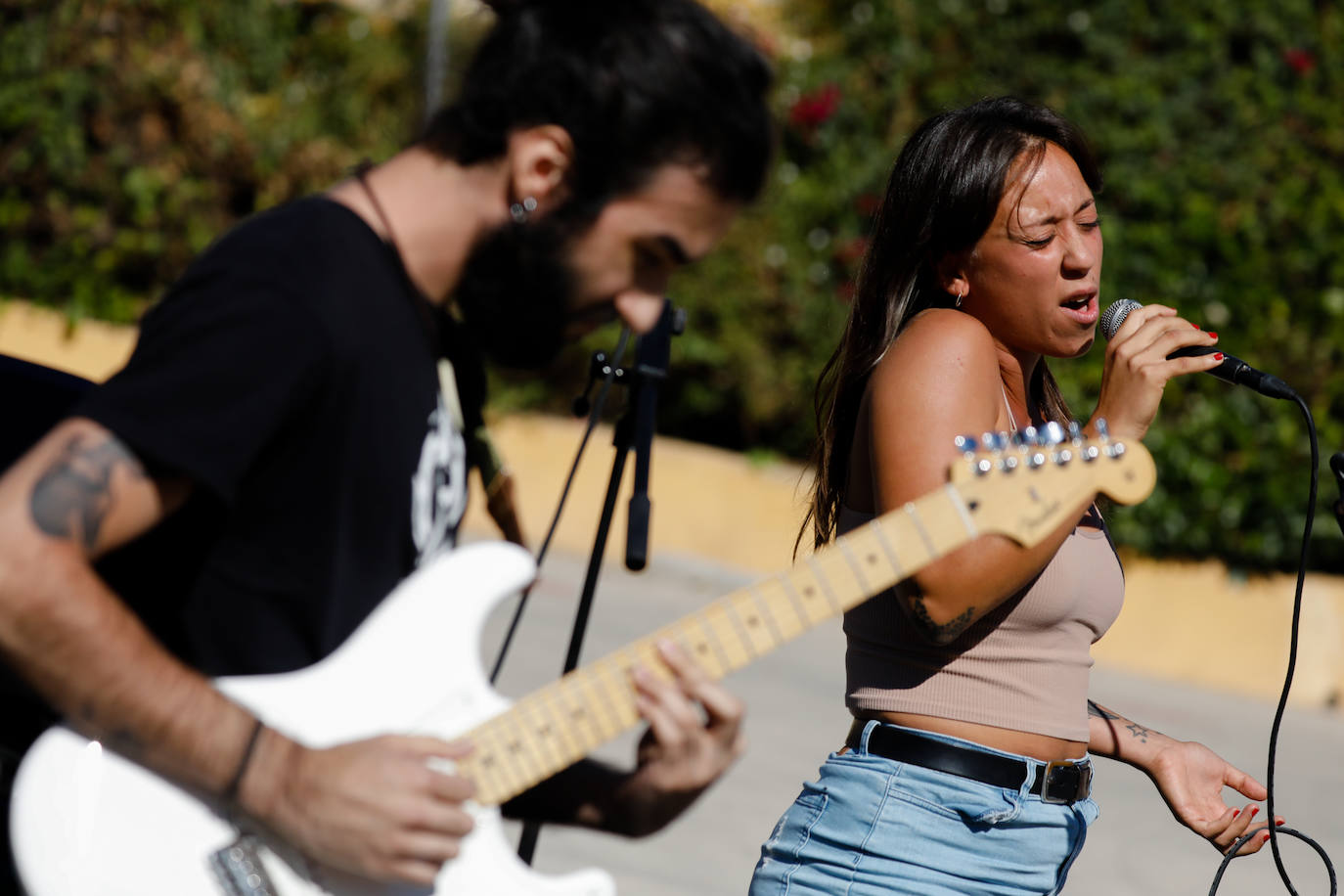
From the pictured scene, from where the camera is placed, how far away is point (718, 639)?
5.15 ft

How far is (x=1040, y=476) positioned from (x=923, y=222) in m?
0.65

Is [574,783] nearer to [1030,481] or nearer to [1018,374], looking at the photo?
[1030,481]

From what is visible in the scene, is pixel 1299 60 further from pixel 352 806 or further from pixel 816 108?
pixel 352 806

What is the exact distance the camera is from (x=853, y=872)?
1.90 metres

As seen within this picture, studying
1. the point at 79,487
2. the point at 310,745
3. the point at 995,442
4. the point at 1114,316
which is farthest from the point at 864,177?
the point at 79,487

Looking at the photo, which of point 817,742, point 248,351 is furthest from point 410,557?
point 817,742

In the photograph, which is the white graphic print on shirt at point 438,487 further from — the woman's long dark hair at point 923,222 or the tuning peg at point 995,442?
the woman's long dark hair at point 923,222

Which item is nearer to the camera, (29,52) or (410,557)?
(410,557)

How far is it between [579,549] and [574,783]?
725 centimetres

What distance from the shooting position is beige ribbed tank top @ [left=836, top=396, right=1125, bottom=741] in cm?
193

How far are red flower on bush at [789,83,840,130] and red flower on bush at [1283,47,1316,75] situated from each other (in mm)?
2857

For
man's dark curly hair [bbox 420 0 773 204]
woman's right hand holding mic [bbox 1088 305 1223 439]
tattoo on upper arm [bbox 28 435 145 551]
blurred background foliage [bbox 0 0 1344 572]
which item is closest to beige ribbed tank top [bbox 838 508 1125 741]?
woman's right hand holding mic [bbox 1088 305 1223 439]

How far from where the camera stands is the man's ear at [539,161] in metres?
1.44

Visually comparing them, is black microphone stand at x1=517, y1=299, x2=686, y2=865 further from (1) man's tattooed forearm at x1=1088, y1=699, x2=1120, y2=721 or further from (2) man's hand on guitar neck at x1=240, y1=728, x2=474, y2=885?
(1) man's tattooed forearm at x1=1088, y1=699, x2=1120, y2=721
